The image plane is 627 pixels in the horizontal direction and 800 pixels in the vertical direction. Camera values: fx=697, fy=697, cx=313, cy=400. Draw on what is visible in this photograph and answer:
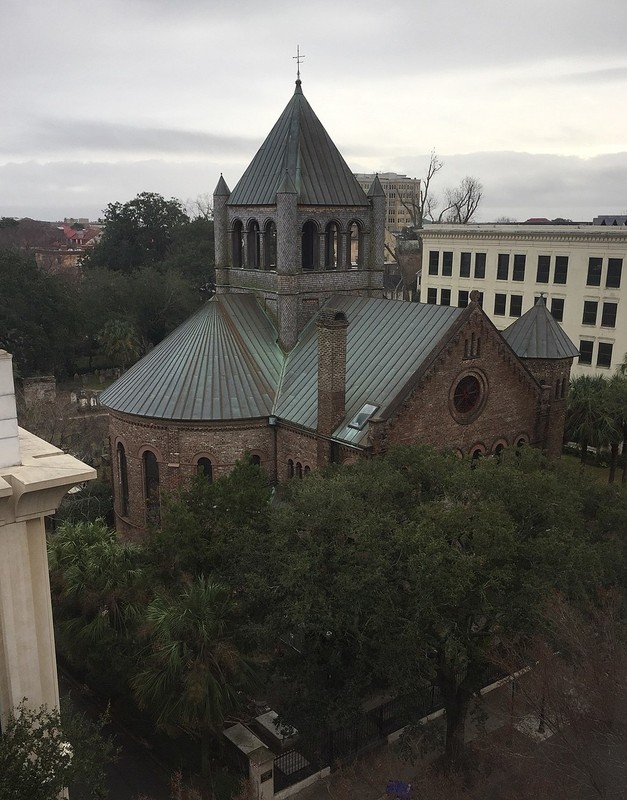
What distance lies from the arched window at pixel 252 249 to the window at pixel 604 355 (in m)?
29.0

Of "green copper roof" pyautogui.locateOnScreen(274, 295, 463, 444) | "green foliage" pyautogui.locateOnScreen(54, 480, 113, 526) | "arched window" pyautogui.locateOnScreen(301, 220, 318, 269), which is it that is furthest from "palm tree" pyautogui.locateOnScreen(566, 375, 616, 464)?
"green foliage" pyautogui.locateOnScreen(54, 480, 113, 526)

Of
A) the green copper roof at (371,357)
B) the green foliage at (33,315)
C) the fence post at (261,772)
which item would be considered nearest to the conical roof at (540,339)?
the green copper roof at (371,357)

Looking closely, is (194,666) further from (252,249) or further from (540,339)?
(252,249)

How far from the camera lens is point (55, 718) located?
877cm

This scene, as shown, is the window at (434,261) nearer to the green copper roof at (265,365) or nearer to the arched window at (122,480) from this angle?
the green copper roof at (265,365)

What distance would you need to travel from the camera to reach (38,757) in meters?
8.74

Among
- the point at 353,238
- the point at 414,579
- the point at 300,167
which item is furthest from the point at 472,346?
the point at 414,579

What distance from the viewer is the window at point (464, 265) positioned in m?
57.9

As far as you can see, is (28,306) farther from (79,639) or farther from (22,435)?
(22,435)

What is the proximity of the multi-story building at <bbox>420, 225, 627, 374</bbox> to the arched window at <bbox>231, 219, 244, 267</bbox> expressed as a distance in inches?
866

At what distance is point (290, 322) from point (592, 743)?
19664mm

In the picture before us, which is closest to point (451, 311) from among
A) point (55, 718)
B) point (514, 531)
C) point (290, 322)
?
point (290, 322)

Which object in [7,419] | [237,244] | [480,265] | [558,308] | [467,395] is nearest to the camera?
[7,419]

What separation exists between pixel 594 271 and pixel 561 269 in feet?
8.64
